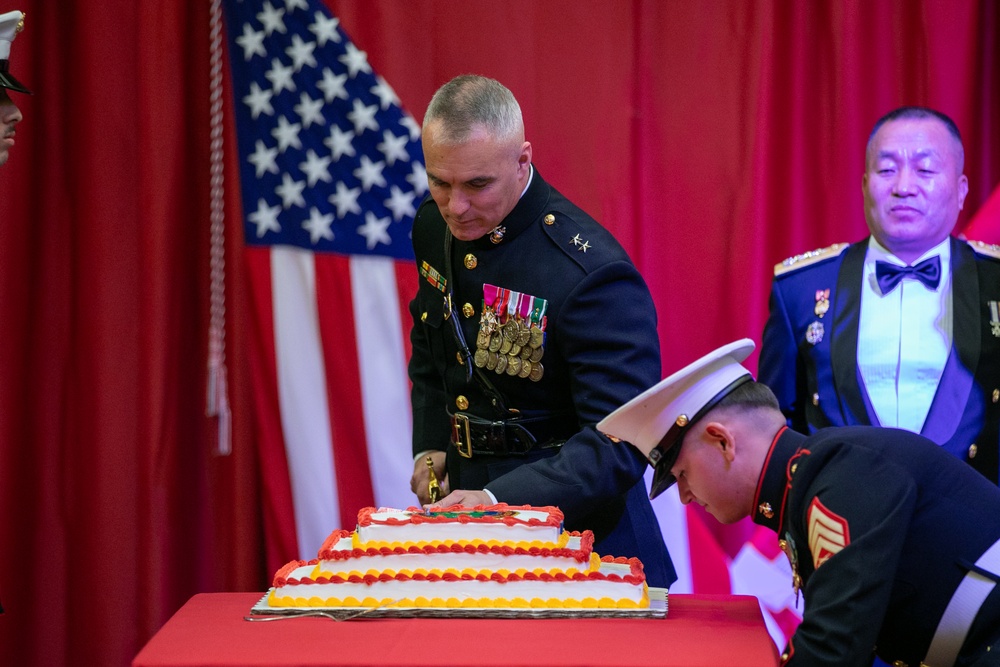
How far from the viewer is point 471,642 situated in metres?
1.80

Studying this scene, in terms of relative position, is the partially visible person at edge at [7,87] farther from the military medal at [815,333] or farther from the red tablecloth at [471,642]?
the military medal at [815,333]

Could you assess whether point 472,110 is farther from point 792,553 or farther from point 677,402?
point 792,553

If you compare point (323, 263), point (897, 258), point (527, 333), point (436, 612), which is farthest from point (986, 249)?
point (323, 263)

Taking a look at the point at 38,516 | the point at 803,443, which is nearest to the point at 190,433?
the point at 38,516

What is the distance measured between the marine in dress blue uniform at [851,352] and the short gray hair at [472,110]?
93 cm

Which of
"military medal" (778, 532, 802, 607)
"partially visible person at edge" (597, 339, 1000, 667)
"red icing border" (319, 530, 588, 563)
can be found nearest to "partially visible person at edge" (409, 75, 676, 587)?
"red icing border" (319, 530, 588, 563)

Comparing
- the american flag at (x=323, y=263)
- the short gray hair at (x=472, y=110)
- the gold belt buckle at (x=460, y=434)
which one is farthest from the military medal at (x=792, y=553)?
the american flag at (x=323, y=263)

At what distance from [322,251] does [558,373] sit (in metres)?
1.46

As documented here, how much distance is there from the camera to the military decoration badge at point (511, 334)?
2379 millimetres

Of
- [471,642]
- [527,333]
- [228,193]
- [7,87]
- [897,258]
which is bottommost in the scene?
[471,642]

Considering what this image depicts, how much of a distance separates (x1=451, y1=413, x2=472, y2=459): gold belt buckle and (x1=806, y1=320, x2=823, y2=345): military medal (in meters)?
0.89

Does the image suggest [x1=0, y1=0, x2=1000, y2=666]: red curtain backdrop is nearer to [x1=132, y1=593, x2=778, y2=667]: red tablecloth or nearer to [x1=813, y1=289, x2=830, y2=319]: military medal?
[x1=813, y1=289, x2=830, y2=319]: military medal

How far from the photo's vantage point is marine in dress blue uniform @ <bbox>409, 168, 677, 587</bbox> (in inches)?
89.4

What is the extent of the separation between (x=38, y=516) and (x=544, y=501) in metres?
2.23
